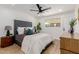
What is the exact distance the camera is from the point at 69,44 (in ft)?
4.46

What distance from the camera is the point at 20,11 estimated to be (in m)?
1.41

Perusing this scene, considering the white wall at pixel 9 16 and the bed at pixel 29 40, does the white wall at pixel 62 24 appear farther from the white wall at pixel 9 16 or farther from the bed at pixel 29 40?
the white wall at pixel 9 16

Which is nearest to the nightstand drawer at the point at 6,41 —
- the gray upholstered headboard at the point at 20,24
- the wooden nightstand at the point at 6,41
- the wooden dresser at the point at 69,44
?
the wooden nightstand at the point at 6,41

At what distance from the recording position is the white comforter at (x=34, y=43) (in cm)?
141

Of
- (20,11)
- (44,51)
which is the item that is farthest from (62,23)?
(20,11)

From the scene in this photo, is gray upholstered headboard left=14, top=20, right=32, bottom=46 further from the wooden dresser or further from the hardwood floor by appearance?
the wooden dresser

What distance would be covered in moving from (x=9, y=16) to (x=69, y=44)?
1.04 m

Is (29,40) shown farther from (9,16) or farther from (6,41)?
(9,16)

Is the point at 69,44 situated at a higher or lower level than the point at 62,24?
lower

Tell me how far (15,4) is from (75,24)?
3.35 ft

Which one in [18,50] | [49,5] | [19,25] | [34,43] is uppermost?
[49,5]

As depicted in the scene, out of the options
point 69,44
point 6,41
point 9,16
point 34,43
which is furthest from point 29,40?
point 69,44

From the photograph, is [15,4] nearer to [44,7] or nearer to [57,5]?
[44,7]

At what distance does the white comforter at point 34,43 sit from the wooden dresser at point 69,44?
0.21 metres
